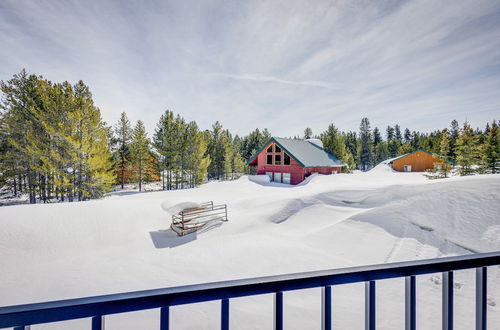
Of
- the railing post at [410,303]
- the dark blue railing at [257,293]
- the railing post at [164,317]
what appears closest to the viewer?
the dark blue railing at [257,293]

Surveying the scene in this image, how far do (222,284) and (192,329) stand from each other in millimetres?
3821

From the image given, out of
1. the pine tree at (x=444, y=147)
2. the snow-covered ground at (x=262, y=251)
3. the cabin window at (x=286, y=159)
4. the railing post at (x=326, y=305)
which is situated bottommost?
the snow-covered ground at (x=262, y=251)

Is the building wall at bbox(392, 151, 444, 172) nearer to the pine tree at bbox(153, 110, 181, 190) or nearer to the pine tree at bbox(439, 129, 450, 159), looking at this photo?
the pine tree at bbox(439, 129, 450, 159)

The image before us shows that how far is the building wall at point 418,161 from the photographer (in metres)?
34.6

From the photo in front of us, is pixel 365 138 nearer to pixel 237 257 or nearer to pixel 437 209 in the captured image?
pixel 437 209

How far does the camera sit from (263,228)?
35.3 feet

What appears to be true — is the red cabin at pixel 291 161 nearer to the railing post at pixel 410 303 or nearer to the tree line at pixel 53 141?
the tree line at pixel 53 141

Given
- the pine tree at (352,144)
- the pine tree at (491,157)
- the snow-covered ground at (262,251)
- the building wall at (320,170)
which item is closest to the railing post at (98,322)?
the snow-covered ground at (262,251)

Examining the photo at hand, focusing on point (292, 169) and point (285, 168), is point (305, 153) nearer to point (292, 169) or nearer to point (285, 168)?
point (292, 169)

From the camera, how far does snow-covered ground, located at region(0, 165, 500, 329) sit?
14.1 ft

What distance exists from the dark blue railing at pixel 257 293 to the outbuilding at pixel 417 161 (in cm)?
Result: 4342

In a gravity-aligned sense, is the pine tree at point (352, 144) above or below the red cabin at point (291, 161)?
above

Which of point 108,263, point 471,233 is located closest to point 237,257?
point 108,263

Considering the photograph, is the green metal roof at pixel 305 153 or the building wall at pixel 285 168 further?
the green metal roof at pixel 305 153
